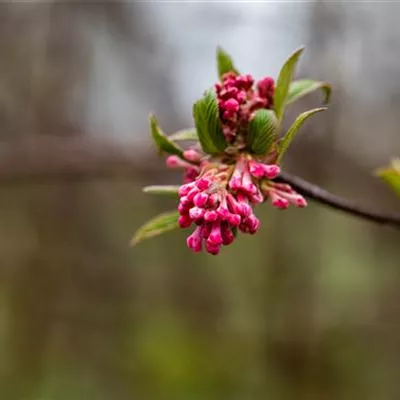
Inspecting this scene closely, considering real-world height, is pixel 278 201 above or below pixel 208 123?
below

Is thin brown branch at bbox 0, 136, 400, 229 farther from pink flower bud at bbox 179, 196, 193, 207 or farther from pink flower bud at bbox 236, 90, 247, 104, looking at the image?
pink flower bud at bbox 179, 196, 193, 207

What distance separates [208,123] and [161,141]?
108 millimetres

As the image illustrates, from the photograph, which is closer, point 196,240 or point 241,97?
point 196,240

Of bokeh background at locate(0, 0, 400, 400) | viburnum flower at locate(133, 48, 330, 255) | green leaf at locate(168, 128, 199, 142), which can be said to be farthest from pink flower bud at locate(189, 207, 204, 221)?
bokeh background at locate(0, 0, 400, 400)

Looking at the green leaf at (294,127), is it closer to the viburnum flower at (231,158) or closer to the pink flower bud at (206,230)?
the viburnum flower at (231,158)

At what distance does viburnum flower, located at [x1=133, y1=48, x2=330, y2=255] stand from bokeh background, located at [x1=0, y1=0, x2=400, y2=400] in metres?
2.96

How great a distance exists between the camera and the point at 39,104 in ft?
16.3

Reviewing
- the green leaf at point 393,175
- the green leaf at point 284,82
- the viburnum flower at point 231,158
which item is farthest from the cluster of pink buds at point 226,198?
the green leaf at point 393,175

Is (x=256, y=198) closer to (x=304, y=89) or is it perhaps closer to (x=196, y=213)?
(x=196, y=213)

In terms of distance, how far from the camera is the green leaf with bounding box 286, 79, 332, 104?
1.04m

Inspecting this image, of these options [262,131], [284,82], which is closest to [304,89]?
[284,82]

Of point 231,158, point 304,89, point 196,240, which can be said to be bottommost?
point 196,240

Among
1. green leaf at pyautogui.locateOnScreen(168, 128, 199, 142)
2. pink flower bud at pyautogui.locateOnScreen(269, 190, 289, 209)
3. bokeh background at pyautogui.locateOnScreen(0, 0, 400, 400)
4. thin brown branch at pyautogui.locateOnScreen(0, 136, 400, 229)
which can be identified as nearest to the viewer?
pink flower bud at pyautogui.locateOnScreen(269, 190, 289, 209)

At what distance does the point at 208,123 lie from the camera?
2.94ft
